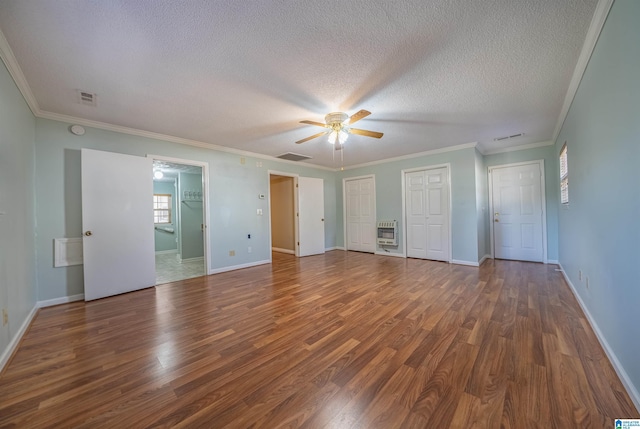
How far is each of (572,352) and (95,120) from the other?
569 centimetres

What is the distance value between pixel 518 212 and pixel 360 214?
3443mm

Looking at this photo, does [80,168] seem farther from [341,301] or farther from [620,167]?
[620,167]

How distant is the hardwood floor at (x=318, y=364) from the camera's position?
129 centimetres

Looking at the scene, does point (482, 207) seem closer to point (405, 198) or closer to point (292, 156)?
point (405, 198)

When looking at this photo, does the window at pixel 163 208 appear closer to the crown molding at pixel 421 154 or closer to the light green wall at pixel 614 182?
the crown molding at pixel 421 154

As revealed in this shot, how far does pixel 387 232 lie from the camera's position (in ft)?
19.2

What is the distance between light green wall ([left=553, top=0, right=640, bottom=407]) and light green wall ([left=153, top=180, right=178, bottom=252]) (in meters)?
8.39

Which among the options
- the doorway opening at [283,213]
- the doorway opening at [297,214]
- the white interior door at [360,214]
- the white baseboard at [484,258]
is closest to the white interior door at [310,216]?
the doorway opening at [297,214]

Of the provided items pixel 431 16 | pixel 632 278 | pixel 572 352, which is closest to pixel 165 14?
pixel 431 16

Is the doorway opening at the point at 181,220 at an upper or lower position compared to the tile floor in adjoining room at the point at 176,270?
upper

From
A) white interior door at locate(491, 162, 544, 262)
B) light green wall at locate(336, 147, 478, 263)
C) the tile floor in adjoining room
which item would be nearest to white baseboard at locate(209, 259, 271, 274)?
the tile floor in adjoining room

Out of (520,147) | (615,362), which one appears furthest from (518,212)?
(615,362)

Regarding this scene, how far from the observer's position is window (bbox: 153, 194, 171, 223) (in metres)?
7.30

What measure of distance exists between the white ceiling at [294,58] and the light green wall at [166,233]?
451 cm
